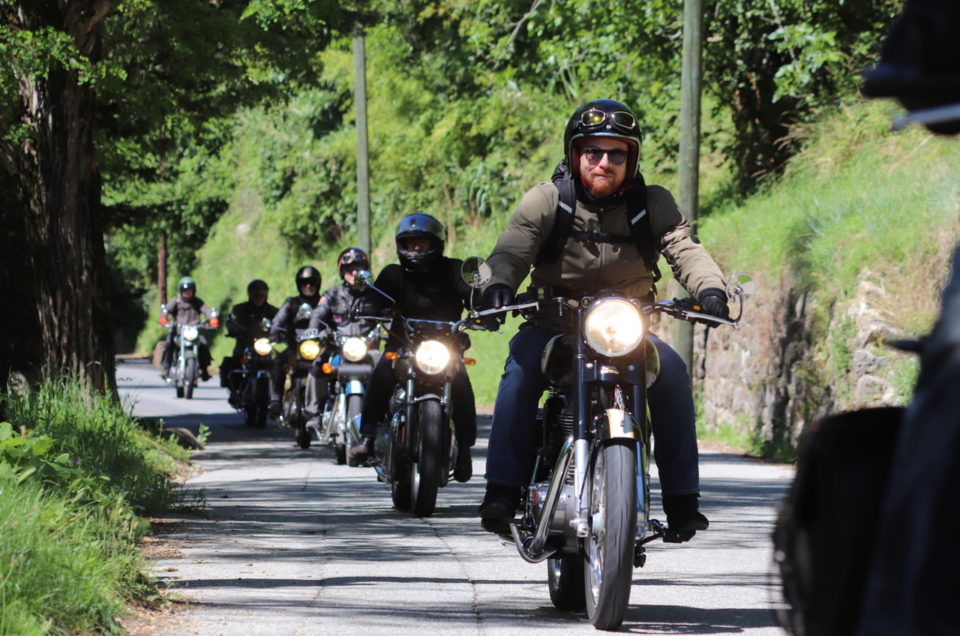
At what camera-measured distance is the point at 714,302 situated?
19.9 feet

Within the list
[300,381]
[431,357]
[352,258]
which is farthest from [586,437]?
[300,381]

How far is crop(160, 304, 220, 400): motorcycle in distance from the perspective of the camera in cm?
2634

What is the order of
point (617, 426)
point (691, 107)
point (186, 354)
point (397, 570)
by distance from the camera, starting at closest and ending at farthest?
1. point (617, 426)
2. point (397, 570)
3. point (691, 107)
4. point (186, 354)

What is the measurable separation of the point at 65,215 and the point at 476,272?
8775 mm

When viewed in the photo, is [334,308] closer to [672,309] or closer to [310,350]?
[310,350]

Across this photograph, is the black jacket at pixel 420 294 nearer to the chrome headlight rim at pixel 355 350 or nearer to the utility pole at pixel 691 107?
the chrome headlight rim at pixel 355 350

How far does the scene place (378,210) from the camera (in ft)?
134

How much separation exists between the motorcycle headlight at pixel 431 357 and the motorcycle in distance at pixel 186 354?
624 inches

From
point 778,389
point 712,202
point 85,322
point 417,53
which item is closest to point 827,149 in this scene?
point 712,202

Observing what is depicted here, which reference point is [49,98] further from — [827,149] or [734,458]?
[827,149]

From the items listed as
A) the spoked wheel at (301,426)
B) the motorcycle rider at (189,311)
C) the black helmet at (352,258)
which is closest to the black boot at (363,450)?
the black helmet at (352,258)

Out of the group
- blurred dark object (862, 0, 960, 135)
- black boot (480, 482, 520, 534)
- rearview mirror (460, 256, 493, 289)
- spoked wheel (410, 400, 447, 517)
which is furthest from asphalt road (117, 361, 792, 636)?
rearview mirror (460, 256, 493, 289)

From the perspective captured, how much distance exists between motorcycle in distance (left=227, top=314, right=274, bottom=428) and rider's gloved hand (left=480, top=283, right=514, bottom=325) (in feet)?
44.3

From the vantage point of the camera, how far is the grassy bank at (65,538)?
5180 millimetres
